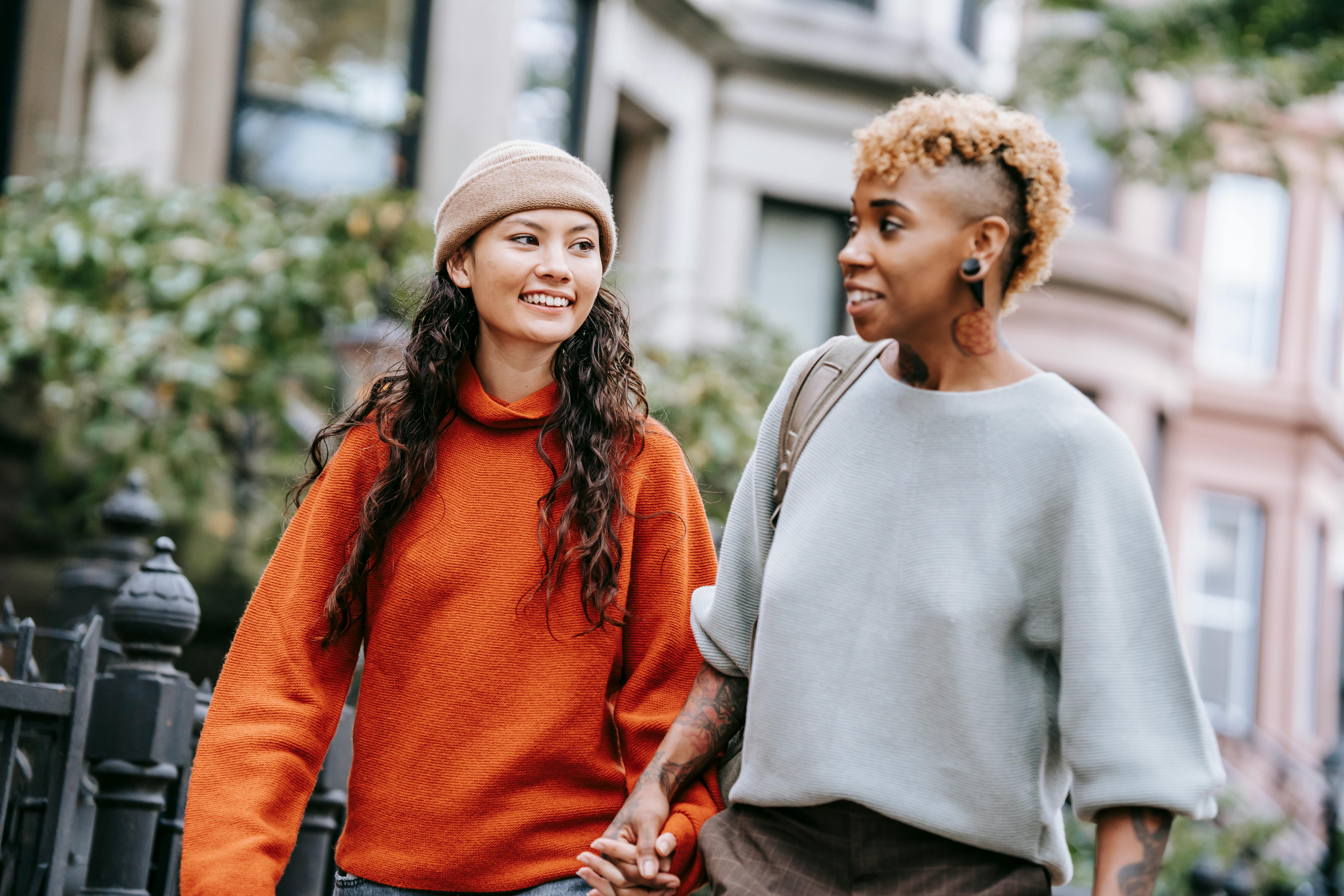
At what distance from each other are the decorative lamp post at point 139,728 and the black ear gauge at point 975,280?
6.84 ft

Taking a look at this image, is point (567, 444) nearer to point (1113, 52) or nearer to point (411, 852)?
point (411, 852)

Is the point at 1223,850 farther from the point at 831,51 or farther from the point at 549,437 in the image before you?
the point at 549,437

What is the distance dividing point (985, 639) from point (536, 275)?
1079 mm

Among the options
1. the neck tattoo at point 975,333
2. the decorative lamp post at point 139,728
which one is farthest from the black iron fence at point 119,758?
the neck tattoo at point 975,333

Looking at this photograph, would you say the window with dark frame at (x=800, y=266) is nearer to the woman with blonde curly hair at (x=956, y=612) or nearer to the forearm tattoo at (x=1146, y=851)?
the woman with blonde curly hair at (x=956, y=612)

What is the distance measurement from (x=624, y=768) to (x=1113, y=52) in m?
10.2

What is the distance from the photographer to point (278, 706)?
254cm

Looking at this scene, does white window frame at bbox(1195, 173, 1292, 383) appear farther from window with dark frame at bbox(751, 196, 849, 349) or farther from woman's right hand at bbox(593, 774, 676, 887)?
woman's right hand at bbox(593, 774, 676, 887)

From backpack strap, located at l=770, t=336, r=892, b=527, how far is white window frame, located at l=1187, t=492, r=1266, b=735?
18588 mm

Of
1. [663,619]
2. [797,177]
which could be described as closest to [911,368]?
[663,619]

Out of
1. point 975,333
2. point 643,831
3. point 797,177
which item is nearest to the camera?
point 975,333

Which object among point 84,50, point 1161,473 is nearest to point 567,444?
point 84,50

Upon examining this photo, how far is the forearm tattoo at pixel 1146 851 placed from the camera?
2.03 m

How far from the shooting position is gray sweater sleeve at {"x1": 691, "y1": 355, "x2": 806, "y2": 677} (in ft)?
8.28
